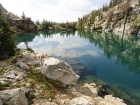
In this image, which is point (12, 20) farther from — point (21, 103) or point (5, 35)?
point (21, 103)

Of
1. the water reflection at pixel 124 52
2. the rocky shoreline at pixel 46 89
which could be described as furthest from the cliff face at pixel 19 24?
the rocky shoreline at pixel 46 89

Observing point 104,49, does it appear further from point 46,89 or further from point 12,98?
point 12,98

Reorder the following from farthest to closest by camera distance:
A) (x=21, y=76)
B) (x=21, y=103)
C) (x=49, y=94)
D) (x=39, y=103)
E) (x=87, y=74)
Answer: (x=87, y=74) < (x=21, y=76) < (x=49, y=94) < (x=39, y=103) < (x=21, y=103)

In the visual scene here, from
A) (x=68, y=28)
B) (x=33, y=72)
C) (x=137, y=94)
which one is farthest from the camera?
(x=68, y=28)

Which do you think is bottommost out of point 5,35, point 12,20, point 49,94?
point 49,94

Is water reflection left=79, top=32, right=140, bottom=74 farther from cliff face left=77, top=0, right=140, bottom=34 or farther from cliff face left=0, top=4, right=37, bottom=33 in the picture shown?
cliff face left=0, top=4, right=37, bottom=33

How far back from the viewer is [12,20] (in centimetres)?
10106

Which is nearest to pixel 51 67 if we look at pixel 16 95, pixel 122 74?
pixel 16 95

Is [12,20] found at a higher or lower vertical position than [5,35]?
higher

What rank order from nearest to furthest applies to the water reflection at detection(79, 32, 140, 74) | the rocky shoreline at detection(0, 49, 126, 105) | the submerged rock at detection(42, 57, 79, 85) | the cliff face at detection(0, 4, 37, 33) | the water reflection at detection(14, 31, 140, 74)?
the rocky shoreline at detection(0, 49, 126, 105) < the submerged rock at detection(42, 57, 79, 85) < the water reflection at detection(79, 32, 140, 74) < the water reflection at detection(14, 31, 140, 74) < the cliff face at detection(0, 4, 37, 33)

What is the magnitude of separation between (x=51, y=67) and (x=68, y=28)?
136 meters

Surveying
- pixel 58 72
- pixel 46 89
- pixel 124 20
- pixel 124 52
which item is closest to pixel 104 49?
pixel 124 52

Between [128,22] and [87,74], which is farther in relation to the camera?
[128,22]

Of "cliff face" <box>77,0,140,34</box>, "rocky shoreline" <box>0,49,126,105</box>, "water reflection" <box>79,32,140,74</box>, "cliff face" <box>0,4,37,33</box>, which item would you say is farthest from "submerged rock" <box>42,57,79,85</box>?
A: "cliff face" <box>0,4,37,33</box>
